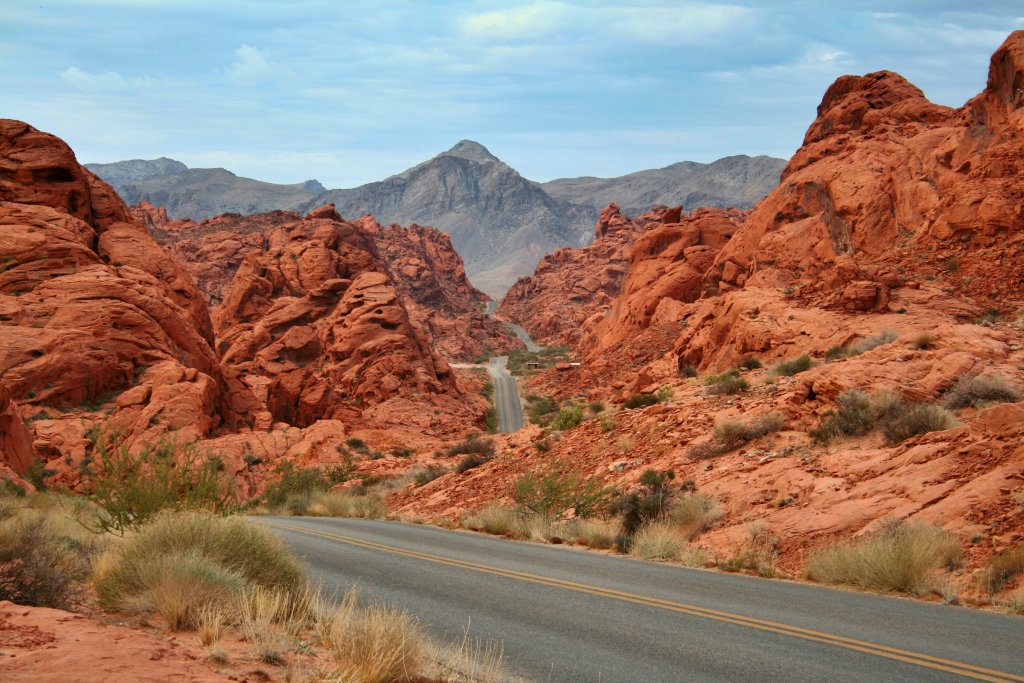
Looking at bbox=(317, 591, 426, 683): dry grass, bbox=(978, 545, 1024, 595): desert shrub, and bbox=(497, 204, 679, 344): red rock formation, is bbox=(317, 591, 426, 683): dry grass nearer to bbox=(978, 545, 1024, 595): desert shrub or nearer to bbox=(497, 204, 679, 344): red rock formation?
bbox=(978, 545, 1024, 595): desert shrub

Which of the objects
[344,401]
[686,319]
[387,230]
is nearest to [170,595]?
[344,401]

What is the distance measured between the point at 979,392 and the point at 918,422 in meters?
1.61

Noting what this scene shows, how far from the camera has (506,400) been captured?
7181 cm

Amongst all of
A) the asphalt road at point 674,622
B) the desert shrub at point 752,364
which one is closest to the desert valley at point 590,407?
the asphalt road at point 674,622

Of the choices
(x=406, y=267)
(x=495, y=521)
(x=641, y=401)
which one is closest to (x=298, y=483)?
(x=641, y=401)

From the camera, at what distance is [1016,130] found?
27.1 m

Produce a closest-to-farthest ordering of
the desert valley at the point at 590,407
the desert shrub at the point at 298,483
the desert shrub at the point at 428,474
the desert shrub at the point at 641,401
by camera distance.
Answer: the desert valley at the point at 590,407 < the desert shrub at the point at 641,401 < the desert shrub at the point at 428,474 < the desert shrub at the point at 298,483

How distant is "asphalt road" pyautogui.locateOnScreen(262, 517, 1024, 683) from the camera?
5.64 m

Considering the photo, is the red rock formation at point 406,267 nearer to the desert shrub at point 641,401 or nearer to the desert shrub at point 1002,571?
the desert shrub at point 641,401

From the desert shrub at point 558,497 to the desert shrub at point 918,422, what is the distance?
5.74 metres

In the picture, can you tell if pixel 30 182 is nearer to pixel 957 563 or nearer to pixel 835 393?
pixel 835 393

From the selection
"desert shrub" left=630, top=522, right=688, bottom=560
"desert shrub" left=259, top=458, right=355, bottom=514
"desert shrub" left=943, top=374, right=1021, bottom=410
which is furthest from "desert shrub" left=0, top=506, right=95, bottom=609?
"desert shrub" left=259, top=458, right=355, bottom=514

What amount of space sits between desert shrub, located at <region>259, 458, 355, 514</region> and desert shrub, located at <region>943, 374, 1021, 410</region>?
1911 centimetres

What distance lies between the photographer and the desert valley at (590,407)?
26.0 feet
